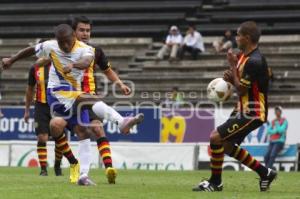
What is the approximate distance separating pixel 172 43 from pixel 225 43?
6.30 ft

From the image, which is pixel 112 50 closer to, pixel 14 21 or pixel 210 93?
pixel 14 21

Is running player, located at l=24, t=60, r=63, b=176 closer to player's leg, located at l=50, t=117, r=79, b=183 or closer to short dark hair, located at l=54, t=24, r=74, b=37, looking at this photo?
player's leg, located at l=50, t=117, r=79, b=183

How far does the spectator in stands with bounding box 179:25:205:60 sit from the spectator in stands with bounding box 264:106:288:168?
6.53 m

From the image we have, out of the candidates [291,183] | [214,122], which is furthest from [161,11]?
[291,183]

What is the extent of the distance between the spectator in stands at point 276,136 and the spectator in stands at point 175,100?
3.75m

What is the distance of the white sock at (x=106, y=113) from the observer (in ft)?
37.0

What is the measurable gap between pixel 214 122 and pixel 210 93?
13.0m

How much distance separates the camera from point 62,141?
→ 517 inches

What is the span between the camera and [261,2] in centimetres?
3111

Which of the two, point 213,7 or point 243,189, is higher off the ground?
point 213,7

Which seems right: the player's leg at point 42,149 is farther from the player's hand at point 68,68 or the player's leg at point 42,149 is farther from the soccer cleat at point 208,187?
the soccer cleat at point 208,187

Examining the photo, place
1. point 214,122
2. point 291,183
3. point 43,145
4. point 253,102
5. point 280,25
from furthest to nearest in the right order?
1. point 280,25
2. point 214,122
3. point 43,145
4. point 291,183
5. point 253,102

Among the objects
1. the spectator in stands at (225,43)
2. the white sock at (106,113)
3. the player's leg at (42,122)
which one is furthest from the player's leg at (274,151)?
the white sock at (106,113)

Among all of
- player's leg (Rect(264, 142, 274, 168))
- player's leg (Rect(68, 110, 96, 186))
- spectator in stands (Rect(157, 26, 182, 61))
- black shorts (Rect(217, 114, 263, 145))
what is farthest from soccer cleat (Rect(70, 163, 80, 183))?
spectator in stands (Rect(157, 26, 182, 61))
